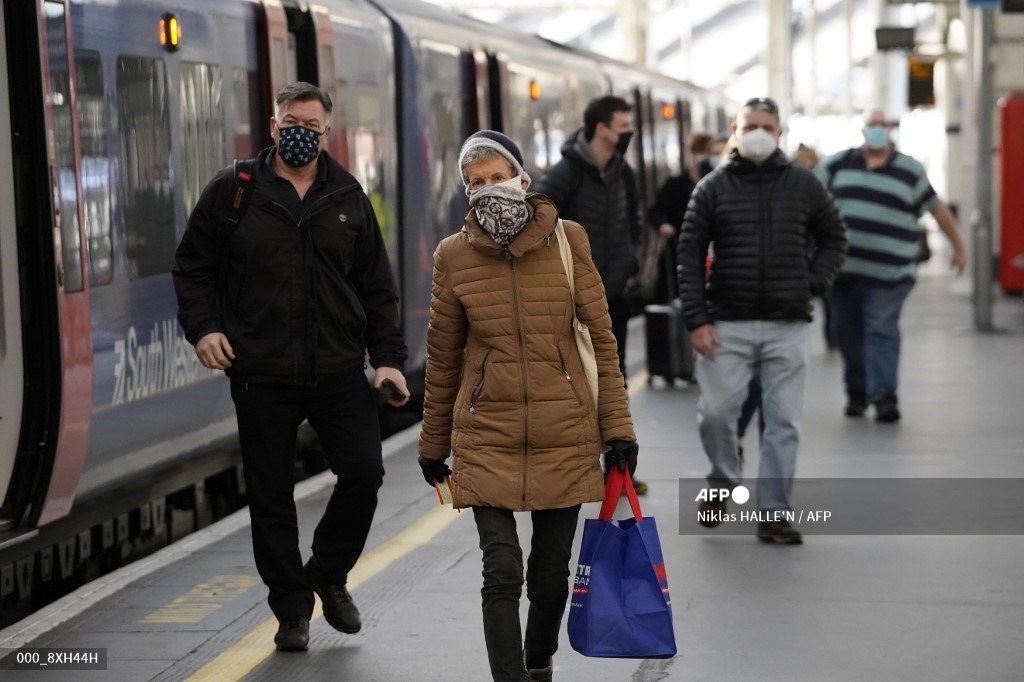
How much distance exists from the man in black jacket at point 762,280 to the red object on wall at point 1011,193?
1319cm

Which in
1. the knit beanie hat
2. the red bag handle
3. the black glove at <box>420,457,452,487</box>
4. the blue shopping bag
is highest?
the knit beanie hat

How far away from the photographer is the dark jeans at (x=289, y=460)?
5.56 m

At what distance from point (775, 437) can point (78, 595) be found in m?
2.69

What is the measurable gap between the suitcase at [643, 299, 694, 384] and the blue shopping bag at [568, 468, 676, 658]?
6.80m

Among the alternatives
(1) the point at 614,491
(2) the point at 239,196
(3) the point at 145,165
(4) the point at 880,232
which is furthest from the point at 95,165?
(4) the point at 880,232

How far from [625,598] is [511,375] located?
0.63 meters

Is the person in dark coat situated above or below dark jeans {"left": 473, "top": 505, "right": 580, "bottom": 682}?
above

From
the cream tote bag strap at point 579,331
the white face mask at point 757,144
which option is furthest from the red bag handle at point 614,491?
the white face mask at point 757,144

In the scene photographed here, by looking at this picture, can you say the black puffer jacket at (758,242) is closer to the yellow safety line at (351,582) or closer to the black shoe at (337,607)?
the yellow safety line at (351,582)

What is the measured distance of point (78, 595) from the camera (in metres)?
6.52

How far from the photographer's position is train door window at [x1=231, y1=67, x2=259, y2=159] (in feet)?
27.9

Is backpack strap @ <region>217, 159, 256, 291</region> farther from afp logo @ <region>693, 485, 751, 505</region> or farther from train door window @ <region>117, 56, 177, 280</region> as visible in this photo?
afp logo @ <region>693, 485, 751, 505</region>

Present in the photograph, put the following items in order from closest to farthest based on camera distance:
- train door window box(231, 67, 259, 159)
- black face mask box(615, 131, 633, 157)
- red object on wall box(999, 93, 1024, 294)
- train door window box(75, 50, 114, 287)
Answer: train door window box(75, 50, 114, 287) → black face mask box(615, 131, 633, 157) → train door window box(231, 67, 259, 159) → red object on wall box(999, 93, 1024, 294)

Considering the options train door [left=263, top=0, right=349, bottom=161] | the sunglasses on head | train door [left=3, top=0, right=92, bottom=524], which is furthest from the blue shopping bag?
train door [left=263, top=0, right=349, bottom=161]
